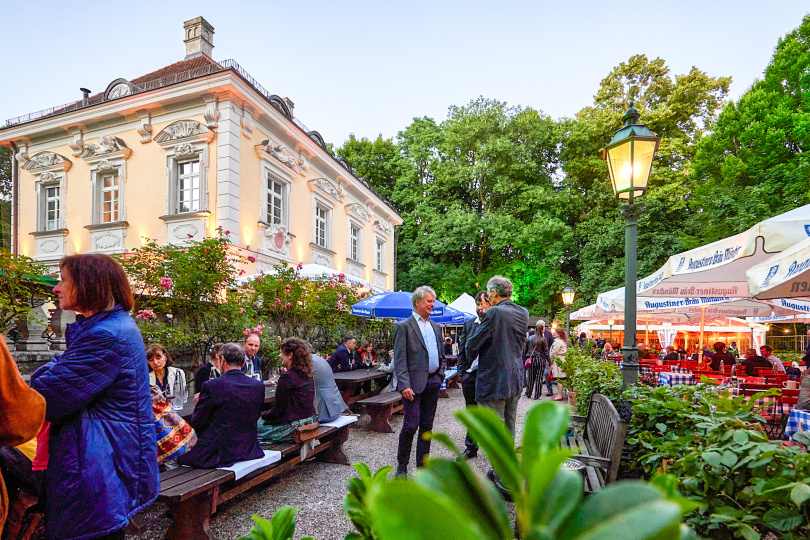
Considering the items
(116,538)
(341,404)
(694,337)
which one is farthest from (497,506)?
(694,337)

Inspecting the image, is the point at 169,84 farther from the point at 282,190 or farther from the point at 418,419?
the point at 418,419

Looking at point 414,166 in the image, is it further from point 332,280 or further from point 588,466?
point 588,466

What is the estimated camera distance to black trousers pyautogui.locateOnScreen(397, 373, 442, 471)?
4.38 m

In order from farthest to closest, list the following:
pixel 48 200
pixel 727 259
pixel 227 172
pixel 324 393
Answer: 1. pixel 48 200
2. pixel 227 172
3. pixel 324 393
4. pixel 727 259

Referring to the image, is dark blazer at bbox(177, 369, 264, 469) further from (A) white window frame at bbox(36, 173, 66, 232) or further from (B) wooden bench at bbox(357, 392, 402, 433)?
(A) white window frame at bbox(36, 173, 66, 232)

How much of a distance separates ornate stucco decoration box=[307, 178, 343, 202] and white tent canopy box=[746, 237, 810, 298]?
13.5 meters

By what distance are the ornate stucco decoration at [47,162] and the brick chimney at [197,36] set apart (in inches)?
212

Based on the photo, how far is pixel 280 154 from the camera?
13906 mm

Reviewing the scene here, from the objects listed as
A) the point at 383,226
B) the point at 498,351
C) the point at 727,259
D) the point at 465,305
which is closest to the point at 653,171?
the point at 383,226

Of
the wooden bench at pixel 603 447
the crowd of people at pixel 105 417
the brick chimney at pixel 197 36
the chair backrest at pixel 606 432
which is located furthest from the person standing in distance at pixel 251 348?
the brick chimney at pixel 197 36

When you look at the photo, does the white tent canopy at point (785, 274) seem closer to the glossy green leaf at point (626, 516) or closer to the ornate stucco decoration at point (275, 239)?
the glossy green leaf at point (626, 516)

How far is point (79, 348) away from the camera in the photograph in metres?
1.97

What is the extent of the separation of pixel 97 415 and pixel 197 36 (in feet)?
56.9

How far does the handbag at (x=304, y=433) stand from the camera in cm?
437
